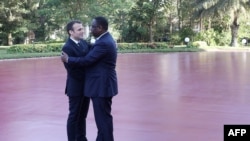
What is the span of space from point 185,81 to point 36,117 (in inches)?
195

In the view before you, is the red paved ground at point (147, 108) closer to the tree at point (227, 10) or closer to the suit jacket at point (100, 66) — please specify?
the suit jacket at point (100, 66)

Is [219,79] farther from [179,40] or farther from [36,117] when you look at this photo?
[179,40]

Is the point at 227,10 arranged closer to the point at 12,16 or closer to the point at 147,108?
the point at 12,16

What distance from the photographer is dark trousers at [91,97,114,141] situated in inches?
151

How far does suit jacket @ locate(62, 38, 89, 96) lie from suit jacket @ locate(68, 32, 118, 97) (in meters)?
0.13

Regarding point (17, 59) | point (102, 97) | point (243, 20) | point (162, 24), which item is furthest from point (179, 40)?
point (102, 97)

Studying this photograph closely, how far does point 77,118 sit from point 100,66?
0.72 metres

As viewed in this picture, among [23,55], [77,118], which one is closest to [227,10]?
[23,55]

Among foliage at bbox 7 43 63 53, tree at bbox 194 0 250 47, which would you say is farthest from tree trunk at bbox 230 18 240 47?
foliage at bbox 7 43 63 53

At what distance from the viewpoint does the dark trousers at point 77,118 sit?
4090 millimetres

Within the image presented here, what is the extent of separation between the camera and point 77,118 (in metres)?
4.14

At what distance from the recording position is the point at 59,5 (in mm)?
24203

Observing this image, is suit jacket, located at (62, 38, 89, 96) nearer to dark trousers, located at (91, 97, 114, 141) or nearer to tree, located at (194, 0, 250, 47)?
dark trousers, located at (91, 97, 114, 141)

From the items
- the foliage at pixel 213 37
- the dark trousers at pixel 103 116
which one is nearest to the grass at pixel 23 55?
the foliage at pixel 213 37
